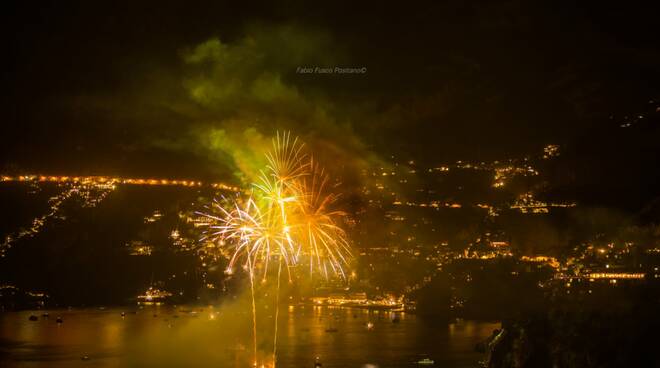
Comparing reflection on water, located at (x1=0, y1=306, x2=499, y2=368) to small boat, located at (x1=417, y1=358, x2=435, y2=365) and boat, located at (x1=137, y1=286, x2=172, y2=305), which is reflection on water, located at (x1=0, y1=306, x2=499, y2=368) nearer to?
small boat, located at (x1=417, y1=358, x2=435, y2=365)

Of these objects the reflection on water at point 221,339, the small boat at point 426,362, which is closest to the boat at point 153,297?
the reflection on water at point 221,339

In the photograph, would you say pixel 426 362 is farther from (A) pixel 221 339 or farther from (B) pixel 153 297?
(B) pixel 153 297

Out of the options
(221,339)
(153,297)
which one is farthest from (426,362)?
(153,297)

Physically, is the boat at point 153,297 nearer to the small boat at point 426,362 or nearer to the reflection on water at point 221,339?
the reflection on water at point 221,339

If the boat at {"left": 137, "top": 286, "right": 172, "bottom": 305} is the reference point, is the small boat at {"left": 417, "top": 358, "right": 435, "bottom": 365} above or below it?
below

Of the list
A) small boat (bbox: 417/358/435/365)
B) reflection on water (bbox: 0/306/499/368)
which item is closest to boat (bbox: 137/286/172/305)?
reflection on water (bbox: 0/306/499/368)

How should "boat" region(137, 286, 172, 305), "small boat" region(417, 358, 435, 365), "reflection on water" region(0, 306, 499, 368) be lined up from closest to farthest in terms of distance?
"small boat" region(417, 358, 435, 365), "reflection on water" region(0, 306, 499, 368), "boat" region(137, 286, 172, 305)

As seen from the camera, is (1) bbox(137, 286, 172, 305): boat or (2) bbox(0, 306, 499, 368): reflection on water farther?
(1) bbox(137, 286, 172, 305): boat

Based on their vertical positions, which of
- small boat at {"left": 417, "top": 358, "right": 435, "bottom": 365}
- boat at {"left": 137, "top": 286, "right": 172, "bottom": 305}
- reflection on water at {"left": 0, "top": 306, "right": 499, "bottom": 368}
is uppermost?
boat at {"left": 137, "top": 286, "right": 172, "bottom": 305}
